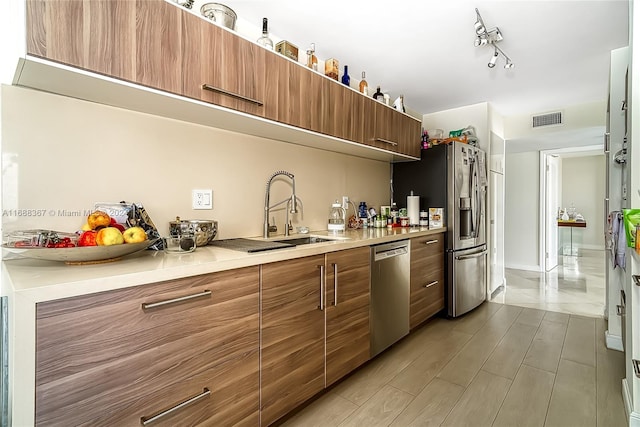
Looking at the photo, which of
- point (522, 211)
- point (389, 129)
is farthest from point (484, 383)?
point (522, 211)

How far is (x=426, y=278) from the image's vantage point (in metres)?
2.74

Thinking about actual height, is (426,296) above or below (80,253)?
below

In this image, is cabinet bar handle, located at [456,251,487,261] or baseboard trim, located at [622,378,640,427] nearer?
baseboard trim, located at [622,378,640,427]

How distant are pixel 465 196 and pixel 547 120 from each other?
6.63 ft

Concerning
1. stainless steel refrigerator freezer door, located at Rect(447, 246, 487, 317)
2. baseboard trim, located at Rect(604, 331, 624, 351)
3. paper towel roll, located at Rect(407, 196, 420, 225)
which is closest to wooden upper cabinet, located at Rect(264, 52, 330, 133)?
paper towel roll, located at Rect(407, 196, 420, 225)

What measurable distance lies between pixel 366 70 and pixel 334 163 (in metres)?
0.95

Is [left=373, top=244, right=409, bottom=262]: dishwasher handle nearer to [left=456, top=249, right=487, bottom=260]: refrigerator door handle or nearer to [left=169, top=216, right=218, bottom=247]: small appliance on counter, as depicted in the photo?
[left=456, top=249, right=487, bottom=260]: refrigerator door handle

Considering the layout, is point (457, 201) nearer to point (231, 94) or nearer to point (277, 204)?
point (277, 204)

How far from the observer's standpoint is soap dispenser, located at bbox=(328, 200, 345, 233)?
8.40ft

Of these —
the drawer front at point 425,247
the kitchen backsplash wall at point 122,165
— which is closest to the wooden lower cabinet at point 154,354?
the kitchen backsplash wall at point 122,165

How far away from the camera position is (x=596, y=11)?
79.7 inches

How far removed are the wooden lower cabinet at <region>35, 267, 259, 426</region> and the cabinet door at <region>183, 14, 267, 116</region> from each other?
0.86m

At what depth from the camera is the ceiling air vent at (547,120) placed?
397cm

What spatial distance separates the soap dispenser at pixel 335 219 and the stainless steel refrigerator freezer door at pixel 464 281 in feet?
4.04
